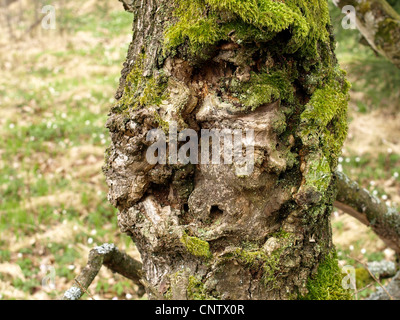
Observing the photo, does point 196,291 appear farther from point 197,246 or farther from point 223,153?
point 223,153

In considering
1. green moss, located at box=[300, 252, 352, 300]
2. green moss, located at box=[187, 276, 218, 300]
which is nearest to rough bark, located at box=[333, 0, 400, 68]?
green moss, located at box=[300, 252, 352, 300]

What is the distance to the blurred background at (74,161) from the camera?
15.0 feet

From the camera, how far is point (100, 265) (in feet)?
7.40

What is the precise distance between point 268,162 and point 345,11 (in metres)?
2.53

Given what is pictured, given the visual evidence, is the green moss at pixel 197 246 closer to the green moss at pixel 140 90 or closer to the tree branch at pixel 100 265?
the tree branch at pixel 100 265

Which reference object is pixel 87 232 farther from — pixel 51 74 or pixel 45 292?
pixel 51 74

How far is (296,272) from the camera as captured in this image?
1.93m

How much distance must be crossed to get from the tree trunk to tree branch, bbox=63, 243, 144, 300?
44 cm

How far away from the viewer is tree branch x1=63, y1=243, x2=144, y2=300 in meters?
2.15

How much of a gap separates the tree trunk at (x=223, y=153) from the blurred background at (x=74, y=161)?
0.98 meters

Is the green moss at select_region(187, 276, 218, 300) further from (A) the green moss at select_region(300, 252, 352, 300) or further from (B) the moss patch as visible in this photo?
(B) the moss patch

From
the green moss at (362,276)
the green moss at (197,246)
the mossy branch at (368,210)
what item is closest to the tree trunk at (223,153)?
the green moss at (197,246)
